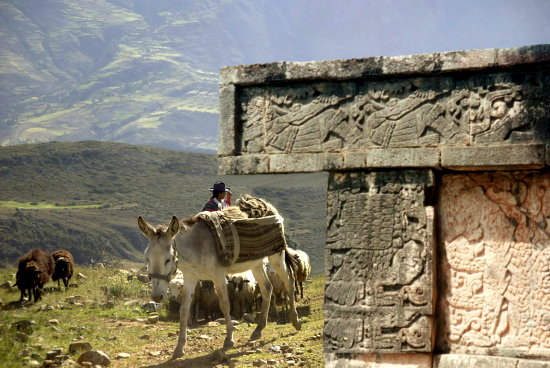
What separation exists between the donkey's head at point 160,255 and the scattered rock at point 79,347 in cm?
126

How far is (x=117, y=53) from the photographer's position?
186m

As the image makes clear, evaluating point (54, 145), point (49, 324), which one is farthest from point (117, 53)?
point (49, 324)

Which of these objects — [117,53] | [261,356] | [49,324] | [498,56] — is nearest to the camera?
[498,56]

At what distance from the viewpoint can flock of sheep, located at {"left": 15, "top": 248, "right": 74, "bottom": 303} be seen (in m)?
14.2

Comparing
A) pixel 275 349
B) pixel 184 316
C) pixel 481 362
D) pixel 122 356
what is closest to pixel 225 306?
pixel 184 316

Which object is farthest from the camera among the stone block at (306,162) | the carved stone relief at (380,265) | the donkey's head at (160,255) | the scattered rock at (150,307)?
the scattered rock at (150,307)

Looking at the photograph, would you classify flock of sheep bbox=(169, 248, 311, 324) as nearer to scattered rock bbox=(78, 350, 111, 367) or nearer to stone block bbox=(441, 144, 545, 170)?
scattered rock bbox=(78, 350, 111, 367)

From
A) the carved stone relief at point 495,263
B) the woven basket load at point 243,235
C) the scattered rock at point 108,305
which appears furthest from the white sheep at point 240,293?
the carved stone relief at point 495,263

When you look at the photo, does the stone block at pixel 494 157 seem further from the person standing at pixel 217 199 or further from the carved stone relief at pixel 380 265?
the person standing at pixel 217 199

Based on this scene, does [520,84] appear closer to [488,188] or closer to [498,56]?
[498,56]

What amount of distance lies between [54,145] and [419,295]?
43236 millimetres

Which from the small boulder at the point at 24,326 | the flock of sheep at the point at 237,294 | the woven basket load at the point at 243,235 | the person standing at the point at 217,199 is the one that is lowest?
the small boulder at the point at 24,326

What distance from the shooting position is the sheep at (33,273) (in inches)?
559

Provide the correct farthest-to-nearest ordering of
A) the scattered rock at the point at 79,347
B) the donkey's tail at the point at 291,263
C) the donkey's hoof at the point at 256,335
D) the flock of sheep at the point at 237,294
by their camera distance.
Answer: the flock of sheep at the point at 237,294, the donkey's tail at the point at 291,263, the donkey's hoof at the point at 256,335, the scattered rock at the point at 79,347
